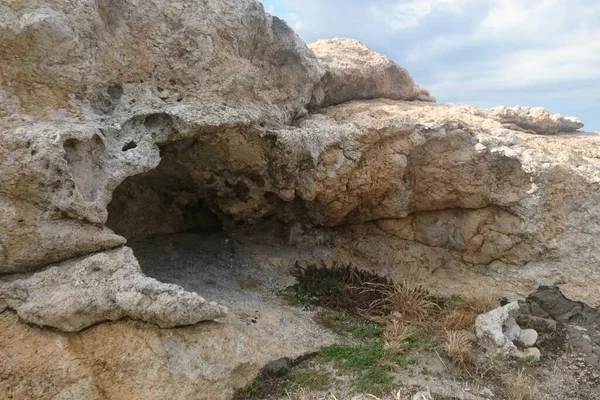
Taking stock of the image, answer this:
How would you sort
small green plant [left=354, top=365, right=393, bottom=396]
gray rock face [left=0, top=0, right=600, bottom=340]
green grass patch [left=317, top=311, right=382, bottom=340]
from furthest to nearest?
1. green grass patch [left=317, top=311, right=382, bottom=340]
2. small green plant [left=354, top=365, right=393, bottom=396]
3. gray rock face [left=0, top=0, right=600, bottom=340]

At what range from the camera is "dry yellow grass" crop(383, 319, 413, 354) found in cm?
612

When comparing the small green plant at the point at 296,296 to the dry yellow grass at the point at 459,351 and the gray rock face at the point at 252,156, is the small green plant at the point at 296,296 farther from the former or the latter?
the dry yellow grass at the point at 459,351

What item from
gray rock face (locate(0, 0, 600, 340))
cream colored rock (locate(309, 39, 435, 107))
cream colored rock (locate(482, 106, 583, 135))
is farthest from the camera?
cream colored rock (locate(482, 106, 583, 135))

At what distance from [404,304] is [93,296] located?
3.80m

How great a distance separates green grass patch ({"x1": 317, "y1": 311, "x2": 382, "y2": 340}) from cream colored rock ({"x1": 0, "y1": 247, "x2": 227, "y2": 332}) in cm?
192

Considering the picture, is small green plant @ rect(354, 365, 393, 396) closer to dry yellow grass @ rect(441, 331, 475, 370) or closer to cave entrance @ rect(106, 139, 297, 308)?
dry yellow grass @ rect(441, 331, 475, 370)

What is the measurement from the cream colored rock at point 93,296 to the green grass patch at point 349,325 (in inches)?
75.6

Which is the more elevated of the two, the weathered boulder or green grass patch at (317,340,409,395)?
the weathered boulder

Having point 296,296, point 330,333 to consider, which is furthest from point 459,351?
Answer: point 296,296

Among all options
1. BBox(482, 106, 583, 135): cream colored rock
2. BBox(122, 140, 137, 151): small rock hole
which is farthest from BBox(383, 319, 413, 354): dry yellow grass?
BBox(482, 106, 583, 135): cream colored rock

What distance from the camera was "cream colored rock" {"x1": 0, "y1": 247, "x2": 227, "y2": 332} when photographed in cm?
506

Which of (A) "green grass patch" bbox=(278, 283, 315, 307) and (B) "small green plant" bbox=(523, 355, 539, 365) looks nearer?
(B) "small green plant" bbox=(523, 355, 539, 365)

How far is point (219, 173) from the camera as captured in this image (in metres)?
7.34

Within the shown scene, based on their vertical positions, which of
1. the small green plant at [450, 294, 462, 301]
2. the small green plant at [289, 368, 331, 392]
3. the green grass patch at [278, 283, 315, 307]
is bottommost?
the small green plant at [289, 368, 331, 392]
